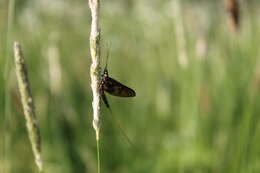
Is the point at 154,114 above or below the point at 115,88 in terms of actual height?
below

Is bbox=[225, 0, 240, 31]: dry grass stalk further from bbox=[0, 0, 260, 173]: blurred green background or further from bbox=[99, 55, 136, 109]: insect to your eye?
bbox=[99, 55, 136, 109]: insect

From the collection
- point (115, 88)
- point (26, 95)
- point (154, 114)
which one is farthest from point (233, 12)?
point (154, 114)

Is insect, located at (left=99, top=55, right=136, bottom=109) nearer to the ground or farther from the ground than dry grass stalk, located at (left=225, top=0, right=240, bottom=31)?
nearer to the ground

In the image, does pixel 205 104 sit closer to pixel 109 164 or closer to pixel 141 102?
pixel 141 102

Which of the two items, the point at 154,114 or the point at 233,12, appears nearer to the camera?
the point at 233,12

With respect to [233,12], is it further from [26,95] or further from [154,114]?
[154,114]

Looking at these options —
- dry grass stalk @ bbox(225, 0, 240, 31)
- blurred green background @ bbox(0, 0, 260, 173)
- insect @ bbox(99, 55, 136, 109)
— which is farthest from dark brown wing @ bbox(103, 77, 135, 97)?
dry grass stalk @ bbox(225, 0, 240, 31)

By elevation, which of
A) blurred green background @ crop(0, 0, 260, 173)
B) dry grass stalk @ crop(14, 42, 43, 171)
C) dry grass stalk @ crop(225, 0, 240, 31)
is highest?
dry grass stalk @ crop(225, 0, 240, 31)

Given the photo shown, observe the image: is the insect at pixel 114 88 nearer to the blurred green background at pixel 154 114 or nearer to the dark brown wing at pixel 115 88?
the dark brown wing at pixel 115 88
